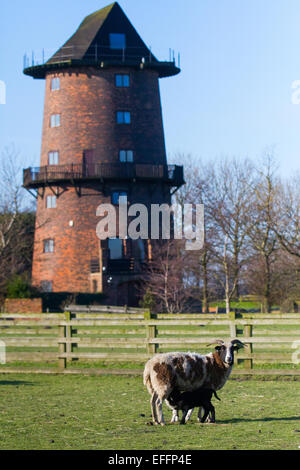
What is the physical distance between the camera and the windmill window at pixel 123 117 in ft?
169

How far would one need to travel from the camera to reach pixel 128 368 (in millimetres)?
18656

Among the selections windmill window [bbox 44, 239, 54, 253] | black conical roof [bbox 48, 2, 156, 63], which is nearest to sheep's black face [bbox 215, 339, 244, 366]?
windmill window [bbox 44, 239, 54, 253]

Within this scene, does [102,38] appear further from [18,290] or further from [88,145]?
[18,290]

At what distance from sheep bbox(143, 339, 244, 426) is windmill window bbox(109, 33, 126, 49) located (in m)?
43.9

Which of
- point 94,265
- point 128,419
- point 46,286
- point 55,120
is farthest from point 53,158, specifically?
point 128,419

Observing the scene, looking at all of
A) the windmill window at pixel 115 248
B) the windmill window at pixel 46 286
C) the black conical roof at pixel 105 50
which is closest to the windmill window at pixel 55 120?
the black conical roof at pixel 105 50

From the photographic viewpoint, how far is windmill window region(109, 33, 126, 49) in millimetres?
53219

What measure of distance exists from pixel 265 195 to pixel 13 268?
17308 millimetres

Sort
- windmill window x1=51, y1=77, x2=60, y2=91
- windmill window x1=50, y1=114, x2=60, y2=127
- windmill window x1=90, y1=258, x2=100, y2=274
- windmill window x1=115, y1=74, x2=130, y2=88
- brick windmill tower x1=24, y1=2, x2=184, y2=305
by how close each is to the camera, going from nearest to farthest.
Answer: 1. windmill window x1=90, y1=258, x2=100, y2=274
2. brick windmill tower x1=24, y1=2, x2=184, y2=305
3. windmill window x1=115, y1=74, x2=130, y2=88
4. windmill window x1=50, y1=114, x2=60, y2=127
5. windmill window x1=51, y1=77, x2=60, y2=91

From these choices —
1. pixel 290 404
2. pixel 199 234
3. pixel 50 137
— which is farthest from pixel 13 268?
pixel 290 404

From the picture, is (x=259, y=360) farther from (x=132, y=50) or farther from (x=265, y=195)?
(x=132, y=50)

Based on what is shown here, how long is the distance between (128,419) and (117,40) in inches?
1778

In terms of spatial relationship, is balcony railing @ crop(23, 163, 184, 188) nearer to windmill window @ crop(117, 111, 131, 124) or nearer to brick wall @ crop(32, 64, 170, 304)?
brick wall @ crop(32, 64, 170, 304)

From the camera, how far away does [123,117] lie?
51594 millimetres
